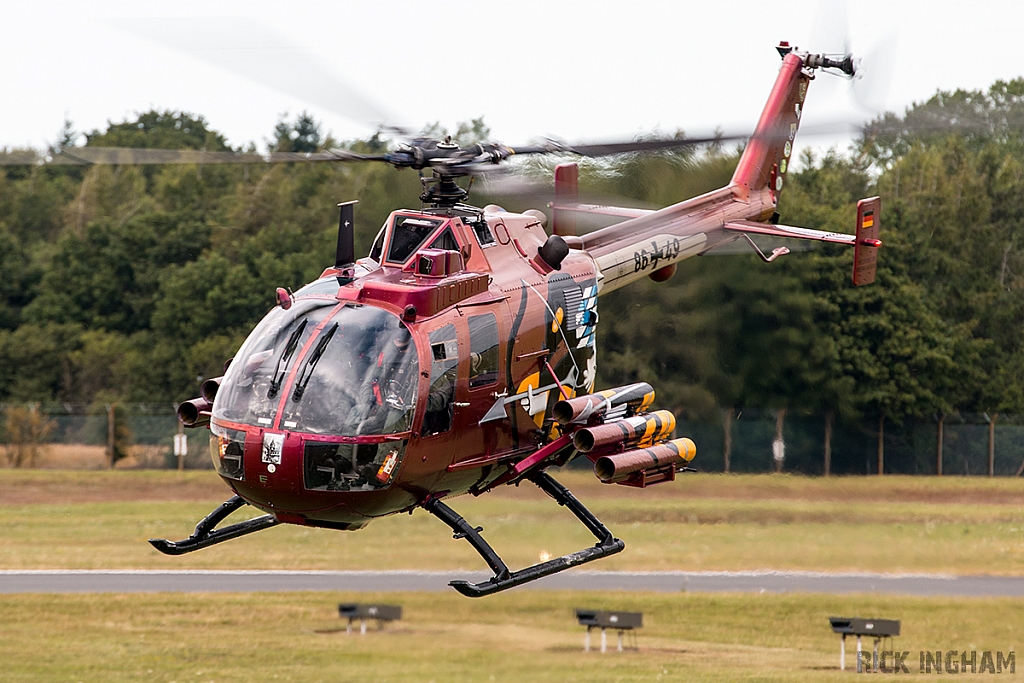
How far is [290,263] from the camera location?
134ft

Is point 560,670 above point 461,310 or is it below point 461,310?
below

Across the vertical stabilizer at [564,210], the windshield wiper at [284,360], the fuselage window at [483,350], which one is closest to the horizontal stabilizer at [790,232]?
the vertical stabilizer at [564,210]

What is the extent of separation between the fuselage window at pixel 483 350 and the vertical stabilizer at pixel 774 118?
7513 mm

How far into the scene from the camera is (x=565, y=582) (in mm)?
28125

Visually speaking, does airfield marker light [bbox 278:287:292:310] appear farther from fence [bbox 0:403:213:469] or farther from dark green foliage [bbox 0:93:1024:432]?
fence [bbox 0:403:213:469]

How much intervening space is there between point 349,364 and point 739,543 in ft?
57.8

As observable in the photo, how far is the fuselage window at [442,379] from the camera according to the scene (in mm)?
12797

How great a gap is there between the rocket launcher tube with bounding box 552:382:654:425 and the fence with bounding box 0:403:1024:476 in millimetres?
11948

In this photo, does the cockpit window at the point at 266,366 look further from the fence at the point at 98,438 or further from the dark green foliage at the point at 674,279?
the fence at the point at 98,438

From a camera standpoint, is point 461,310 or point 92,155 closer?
point 92,155

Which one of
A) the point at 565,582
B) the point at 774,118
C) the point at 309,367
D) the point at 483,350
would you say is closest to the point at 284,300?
the point at 309,367

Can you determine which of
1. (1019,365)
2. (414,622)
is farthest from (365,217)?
(1019,365)

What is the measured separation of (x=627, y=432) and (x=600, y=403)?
42cm

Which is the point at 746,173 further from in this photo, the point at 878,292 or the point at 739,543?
the point at 878,292
